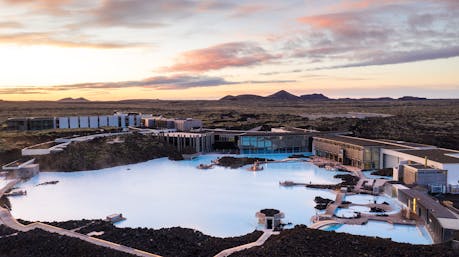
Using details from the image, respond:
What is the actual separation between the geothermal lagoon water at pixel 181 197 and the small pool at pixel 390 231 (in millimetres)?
40

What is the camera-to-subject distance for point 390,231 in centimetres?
1659

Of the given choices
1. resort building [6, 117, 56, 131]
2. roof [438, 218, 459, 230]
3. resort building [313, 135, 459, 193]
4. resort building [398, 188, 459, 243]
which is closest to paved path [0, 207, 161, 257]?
resort building [398, 188, 459, 243]

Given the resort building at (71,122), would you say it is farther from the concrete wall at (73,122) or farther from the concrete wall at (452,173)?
the concrete wall at (452,173)

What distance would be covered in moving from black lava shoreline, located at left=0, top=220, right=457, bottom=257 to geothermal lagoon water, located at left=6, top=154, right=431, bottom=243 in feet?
5.58

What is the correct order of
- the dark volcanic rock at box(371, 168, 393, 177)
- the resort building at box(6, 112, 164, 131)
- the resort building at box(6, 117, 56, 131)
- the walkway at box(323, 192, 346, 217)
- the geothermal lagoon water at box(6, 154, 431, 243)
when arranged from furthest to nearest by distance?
1. the resort building at box(6, 112, 164, 131)
2. the resort building at box(6, 117, 56, 131)
3. the dark volcanic rock at box(371, 168, 393, 177)
4. the walkway at box(323, 192, 346, 217)
5. the geothermal lagoon water at box(6, 154, 431, 243)

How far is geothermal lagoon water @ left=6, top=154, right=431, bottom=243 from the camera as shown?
18406 millimetres

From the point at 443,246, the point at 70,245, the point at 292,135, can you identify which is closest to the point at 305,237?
the point at 443,246

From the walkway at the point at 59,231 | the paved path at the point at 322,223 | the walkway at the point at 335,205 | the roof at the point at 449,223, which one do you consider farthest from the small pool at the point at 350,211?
the walkway at the point at 59,231

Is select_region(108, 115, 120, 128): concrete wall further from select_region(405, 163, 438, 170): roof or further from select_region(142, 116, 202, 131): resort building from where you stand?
select_region(405, 163, 438, 170): roof

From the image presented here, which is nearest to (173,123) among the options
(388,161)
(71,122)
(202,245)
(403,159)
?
(71,122)

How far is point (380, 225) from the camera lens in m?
17.3

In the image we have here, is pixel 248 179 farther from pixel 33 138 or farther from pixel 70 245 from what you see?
pixel 33 138

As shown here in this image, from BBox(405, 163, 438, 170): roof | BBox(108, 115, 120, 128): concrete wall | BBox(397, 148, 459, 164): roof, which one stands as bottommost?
BBox(405, 163, 438, 170): roof

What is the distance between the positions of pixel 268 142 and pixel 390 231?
24.2 meters
